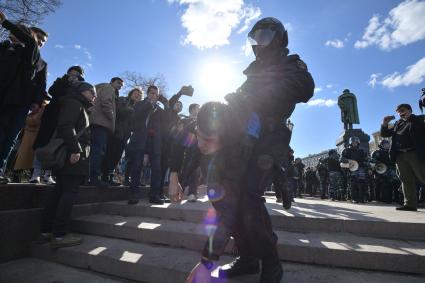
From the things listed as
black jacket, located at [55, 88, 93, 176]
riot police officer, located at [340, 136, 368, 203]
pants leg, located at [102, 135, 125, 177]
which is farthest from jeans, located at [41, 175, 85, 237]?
riot police officer, located at [340, 136, 368, 203]

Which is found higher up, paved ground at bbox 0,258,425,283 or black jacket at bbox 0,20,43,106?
black jacket at bbox 0,20,43,106

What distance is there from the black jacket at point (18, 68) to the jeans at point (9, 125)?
0.11m

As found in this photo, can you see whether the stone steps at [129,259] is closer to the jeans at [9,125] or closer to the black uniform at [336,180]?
the jeans at [9,125]

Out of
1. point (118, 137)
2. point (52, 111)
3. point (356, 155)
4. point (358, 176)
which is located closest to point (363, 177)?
point (358, 176)

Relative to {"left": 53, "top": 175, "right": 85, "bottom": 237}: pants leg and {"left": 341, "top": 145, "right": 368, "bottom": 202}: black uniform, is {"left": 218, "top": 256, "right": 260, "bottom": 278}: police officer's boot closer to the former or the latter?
{"left": 53, "top": 175, "right": 85, "bottom": 237}: pants leg

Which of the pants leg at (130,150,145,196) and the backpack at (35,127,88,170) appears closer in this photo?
the backpack at (35,127,88,170)

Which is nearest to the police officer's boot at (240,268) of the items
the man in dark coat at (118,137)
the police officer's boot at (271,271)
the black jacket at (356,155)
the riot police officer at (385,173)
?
the police officer's boot at (271,271)

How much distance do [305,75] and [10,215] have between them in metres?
3.56

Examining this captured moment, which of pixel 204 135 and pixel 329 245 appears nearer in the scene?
pixel 204 135

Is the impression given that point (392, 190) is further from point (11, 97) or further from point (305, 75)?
point (11, 97)

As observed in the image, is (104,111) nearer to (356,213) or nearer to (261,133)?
(261,133)

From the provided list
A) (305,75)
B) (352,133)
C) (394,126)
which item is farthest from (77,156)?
(352,133)

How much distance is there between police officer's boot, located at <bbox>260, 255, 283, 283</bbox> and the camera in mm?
1743

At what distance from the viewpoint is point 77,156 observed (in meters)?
3.03
